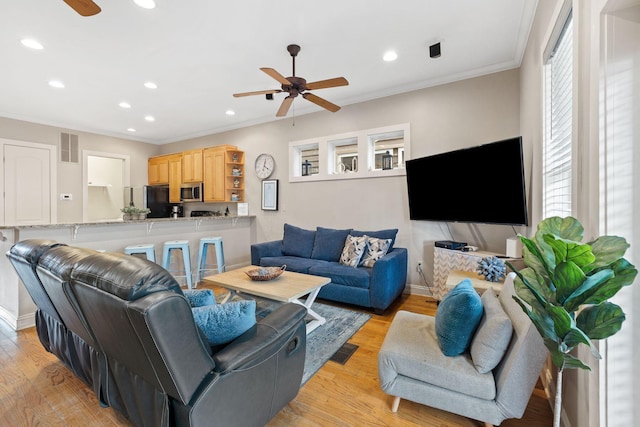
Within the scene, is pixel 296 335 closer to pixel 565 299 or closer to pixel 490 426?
pixel 490 426

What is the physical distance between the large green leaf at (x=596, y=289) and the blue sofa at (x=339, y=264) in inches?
89.1

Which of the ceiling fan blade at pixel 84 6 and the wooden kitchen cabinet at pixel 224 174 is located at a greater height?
the ceiling fan blade at pixel 84 6

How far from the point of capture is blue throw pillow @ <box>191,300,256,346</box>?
136 centimetres

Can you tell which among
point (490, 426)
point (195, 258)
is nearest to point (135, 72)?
point (195, 258)

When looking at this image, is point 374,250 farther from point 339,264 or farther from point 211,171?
point 211,171

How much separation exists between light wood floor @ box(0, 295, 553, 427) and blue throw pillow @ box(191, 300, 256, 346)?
0.71 m

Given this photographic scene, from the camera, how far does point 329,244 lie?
4148 mm

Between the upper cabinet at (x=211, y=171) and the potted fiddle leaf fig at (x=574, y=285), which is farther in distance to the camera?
the upper cabinet at (x=211, y=171)

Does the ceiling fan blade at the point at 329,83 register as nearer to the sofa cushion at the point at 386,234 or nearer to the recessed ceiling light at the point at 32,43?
the sofa cushion at the point at 386,234

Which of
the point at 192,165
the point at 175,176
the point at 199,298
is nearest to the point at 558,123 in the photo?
the point at 199,298

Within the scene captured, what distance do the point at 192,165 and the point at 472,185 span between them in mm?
5414

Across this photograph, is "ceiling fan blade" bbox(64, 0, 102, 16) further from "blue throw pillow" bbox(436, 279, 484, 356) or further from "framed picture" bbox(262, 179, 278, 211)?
"framed picture" bbox(262, 179, 278, 211)

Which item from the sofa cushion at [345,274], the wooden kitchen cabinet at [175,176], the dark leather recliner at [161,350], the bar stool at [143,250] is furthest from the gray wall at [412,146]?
the dark leather recliner at [161,350]

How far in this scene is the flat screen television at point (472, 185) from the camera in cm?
254
